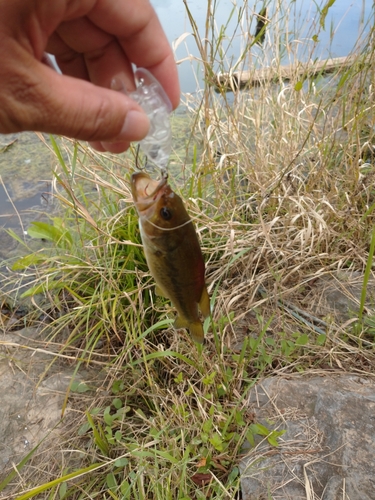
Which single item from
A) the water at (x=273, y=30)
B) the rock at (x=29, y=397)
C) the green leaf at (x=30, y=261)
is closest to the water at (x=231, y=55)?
the water at (x=273, y=30)

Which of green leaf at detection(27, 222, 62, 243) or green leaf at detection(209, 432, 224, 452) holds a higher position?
green leaf at detection(27, 222, 62, 243)

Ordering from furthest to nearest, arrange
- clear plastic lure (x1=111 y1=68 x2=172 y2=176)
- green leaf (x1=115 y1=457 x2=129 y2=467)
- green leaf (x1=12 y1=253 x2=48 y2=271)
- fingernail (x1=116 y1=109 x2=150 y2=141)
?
1. green leaf (x1=12 y1=253 x2=48 y2=271)
2. green leaf (x1=115 y1=457 x2=129 y2=467)
3. clear plastic lure (x1=111 y1=68 x2=172 y2=176)
4. fingernail (x1=116 y1=109 x2=150 y2=141)

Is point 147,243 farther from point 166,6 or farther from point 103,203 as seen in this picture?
point 166,6

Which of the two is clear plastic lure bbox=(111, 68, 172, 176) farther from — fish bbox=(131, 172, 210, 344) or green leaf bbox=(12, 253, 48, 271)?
green leaf bbox=(12, 253, 48, 271)

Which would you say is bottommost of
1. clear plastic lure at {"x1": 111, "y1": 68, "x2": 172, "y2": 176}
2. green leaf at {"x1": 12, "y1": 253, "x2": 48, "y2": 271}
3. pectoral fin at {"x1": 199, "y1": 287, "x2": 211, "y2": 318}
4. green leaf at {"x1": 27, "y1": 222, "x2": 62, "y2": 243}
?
green leaf at {"x1": 12, "y1": 253, "x2": 48, "y2": 271}

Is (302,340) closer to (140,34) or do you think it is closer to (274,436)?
(274,436)

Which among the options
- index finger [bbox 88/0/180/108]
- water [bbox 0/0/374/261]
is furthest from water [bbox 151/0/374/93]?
index finger [bbox 88/0/180/108]

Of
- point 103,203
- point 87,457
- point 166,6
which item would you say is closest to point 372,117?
point 103,203

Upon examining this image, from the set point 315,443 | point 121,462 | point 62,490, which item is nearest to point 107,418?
point 121,462
